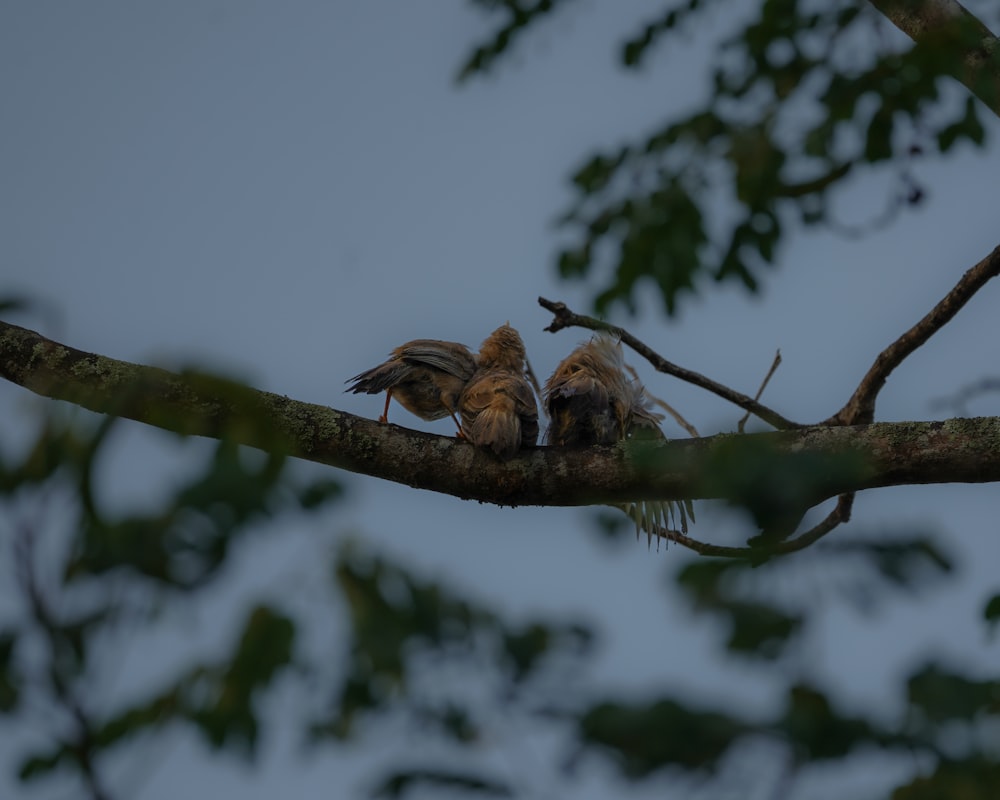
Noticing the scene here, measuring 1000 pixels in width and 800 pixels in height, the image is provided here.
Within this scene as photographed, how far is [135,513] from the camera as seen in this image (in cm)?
233

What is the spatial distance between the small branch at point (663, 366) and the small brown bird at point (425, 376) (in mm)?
910

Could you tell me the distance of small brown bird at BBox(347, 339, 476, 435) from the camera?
19.0 feet

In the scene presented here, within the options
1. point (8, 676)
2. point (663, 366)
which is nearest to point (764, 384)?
point (663, 366)

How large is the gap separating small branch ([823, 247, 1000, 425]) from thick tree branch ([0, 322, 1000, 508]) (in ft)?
2.01

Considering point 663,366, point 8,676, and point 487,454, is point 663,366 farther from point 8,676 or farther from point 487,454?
point 8,676

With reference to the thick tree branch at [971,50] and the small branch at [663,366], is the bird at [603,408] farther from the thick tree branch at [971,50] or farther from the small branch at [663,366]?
the thick tree branch at [971,50]

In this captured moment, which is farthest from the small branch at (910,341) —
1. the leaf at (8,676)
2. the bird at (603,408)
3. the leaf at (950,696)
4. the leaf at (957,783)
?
the leaf at (8,676)

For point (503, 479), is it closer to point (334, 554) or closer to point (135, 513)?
point (334, 554)

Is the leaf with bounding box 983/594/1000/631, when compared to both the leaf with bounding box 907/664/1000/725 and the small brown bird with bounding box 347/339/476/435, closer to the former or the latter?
the leaf with bounding box 907/664/1000/725

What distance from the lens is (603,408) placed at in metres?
5.48

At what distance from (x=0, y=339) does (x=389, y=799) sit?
2839 millimetres

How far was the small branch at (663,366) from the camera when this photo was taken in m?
5.06

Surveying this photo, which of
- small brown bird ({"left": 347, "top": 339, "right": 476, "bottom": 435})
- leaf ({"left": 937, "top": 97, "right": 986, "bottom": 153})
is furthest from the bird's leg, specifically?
leaf ({"left": 937, "top": 97, "right": 986, "bottom": 153})

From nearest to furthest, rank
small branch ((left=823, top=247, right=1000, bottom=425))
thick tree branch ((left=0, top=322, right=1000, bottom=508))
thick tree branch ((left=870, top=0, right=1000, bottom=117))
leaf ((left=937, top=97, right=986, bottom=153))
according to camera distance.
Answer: thick tree branch ((left=0, top=322, right=1000, bottom=508)), thick tree branch ((left=870, top=0, right=1000, bottom=117)), small branch ((left=823, top=247, right=1000, bottom=425)), leaf ((left=937, top=97, right=986, bottom=153))
